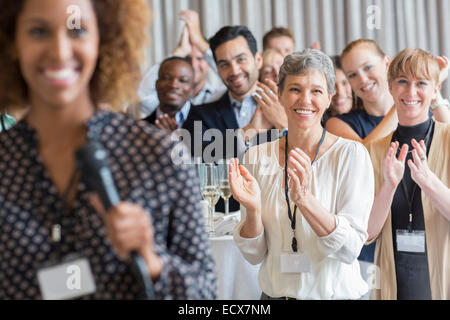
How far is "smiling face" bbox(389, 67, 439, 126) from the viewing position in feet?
8.15

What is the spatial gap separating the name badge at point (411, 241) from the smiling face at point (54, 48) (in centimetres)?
177

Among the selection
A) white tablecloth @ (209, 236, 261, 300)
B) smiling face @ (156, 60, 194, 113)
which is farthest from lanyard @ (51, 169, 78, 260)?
smiling face @ (156, 60, 194, 113)

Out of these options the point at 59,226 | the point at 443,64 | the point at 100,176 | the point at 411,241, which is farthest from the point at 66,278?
the point at 443,64

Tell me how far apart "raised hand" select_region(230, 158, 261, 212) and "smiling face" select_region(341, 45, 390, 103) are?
1.76 metres

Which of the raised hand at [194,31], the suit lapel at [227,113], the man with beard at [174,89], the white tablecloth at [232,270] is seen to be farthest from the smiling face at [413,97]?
the raised hand at [194,31]

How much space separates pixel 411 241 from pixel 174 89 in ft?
7.33

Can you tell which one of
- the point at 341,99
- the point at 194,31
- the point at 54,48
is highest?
the point at 194,31

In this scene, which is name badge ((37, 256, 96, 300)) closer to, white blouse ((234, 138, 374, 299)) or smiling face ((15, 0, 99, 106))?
smiling face ((15, 0, 99, 106))

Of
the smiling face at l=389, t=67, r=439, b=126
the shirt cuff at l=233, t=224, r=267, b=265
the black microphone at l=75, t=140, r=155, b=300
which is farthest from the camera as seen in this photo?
the smiling face at l=389, t=67, r=439, b=126

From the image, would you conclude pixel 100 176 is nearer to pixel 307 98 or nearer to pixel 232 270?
pixel 307 98

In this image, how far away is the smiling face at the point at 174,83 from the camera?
163 inches

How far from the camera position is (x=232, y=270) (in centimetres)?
286

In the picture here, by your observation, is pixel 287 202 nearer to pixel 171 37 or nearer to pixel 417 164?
pixel 417 164
